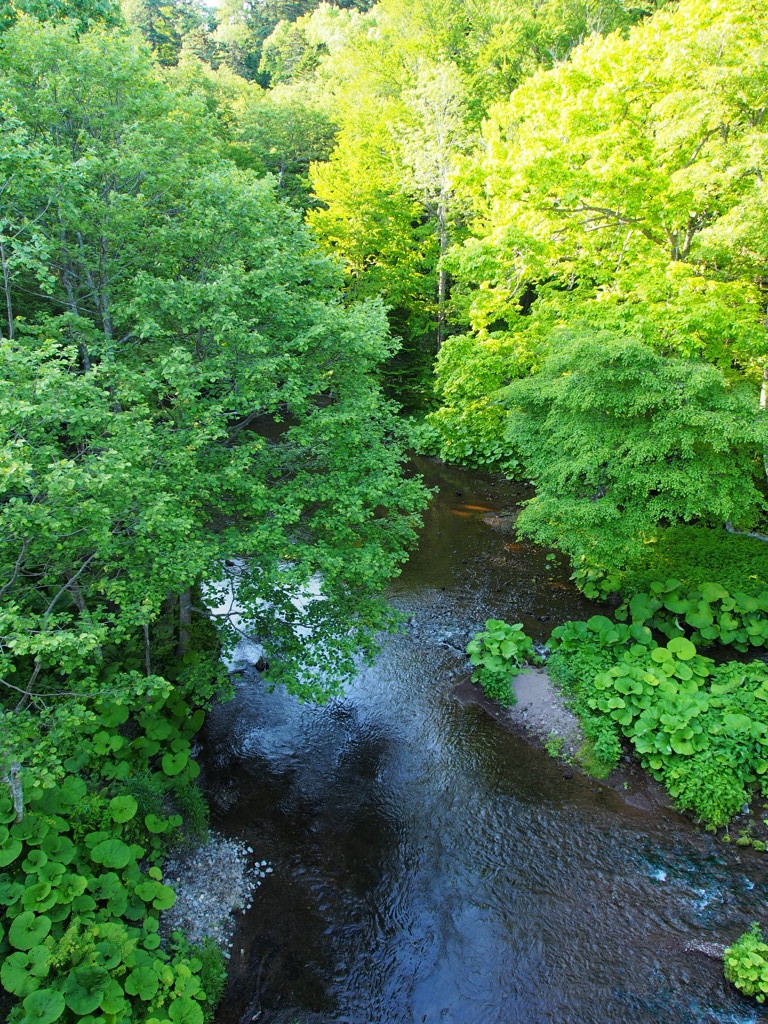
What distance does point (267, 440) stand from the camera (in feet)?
35.1

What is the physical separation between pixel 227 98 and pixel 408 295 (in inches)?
859

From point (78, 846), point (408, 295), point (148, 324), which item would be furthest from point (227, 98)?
point (78, 846)

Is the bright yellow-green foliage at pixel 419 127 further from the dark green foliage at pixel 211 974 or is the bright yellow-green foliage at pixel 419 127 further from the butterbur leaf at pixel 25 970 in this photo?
the butterbur leaf at pixel 25 970

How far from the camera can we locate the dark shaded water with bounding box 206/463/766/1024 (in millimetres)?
6523

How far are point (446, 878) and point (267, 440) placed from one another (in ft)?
24.7

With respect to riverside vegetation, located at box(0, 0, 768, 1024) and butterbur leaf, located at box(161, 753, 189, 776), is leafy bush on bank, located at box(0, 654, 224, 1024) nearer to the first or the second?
riverside vegetation, located at box(0, 0, 768, 1024)

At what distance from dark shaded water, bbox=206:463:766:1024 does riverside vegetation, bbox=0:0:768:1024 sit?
2.22ft

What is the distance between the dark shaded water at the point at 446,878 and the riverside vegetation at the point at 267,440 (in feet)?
2.22

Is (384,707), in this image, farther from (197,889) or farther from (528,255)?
(528,255)

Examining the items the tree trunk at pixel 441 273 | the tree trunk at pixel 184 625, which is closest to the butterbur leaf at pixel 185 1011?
the tree trunk at pixel 184 625

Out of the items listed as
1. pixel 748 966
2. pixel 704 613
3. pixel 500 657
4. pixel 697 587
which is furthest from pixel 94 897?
pixel 697 587

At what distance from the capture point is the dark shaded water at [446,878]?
652 centimetres

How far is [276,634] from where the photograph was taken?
363 inches

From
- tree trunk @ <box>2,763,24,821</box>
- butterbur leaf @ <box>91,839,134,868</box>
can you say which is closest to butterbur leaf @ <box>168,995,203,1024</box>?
butterbur leaf @ <box>91,839,134,868</box>
